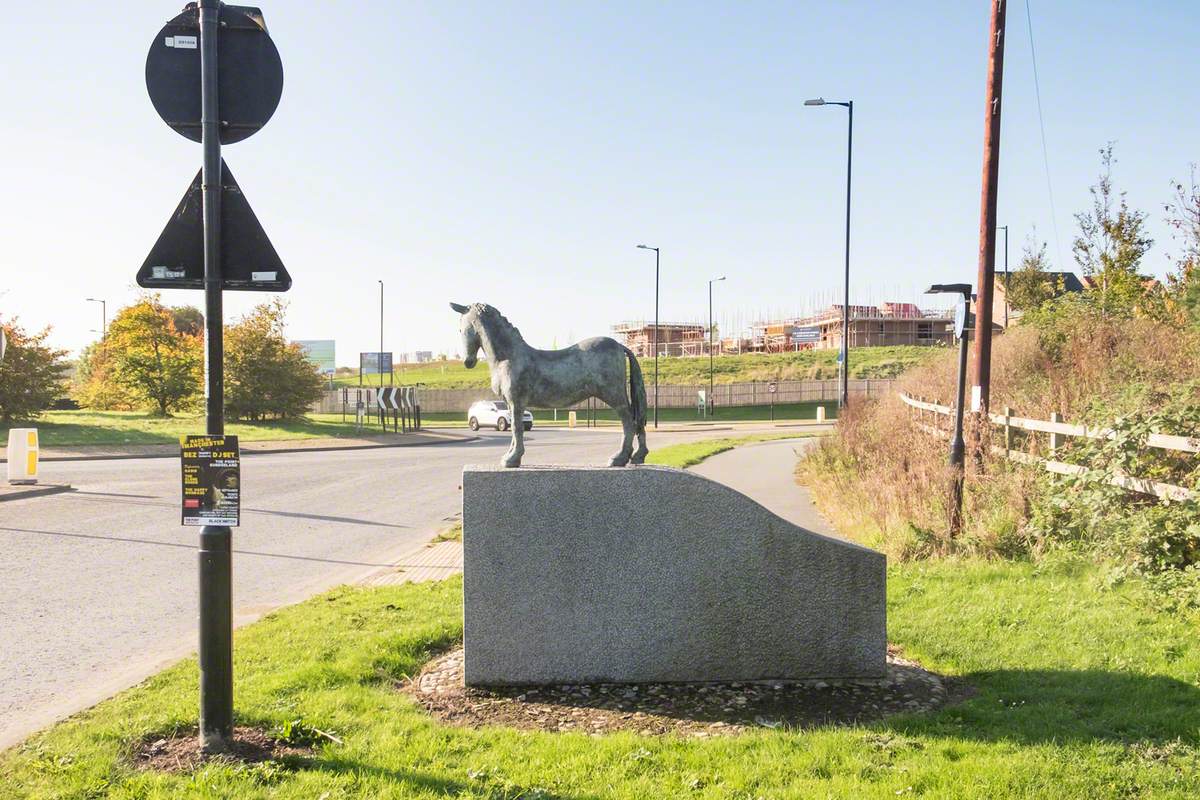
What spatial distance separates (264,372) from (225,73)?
3474 cm

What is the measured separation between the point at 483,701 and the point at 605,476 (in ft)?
4.85

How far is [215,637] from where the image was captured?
4.09m

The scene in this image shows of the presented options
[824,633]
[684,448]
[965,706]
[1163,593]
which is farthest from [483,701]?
[684,448]

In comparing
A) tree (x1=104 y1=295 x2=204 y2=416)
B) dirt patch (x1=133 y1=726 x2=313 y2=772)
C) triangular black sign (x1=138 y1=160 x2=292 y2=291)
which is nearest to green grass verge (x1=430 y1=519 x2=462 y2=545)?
dirt patch (x1=133 y1=726 x2=313 y2=772)

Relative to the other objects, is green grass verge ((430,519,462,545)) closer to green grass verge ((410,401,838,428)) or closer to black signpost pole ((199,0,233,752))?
black signpost pole ((199,0,233,752))

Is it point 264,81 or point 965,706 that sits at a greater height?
point 264,81

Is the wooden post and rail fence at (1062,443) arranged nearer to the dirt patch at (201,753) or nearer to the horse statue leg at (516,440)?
the horse statue leg at (516,440)

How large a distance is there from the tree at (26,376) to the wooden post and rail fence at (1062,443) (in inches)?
1241

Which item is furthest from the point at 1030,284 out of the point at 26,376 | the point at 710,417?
the point at 26,376

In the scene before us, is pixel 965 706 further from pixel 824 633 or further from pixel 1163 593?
pixel 1163 593

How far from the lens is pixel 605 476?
508 cm

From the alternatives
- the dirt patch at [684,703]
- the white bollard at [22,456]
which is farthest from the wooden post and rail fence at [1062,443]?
the white bollard at [22,456]

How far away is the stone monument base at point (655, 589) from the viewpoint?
16.7 ft

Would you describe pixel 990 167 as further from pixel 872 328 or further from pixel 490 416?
pixel 872 328
